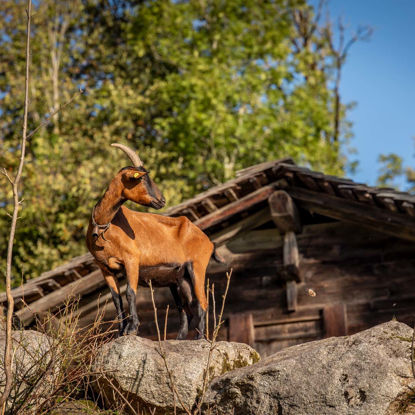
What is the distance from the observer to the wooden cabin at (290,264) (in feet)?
30.8

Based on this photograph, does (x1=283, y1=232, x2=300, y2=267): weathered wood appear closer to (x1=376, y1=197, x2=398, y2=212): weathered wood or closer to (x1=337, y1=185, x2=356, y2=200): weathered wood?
(x1=337, y1=185, x2=356, y2=200): weathered wood

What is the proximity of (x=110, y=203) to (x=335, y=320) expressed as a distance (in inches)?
135

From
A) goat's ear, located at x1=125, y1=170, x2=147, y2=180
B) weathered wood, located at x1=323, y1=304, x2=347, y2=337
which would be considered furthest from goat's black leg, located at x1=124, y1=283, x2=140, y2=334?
weathered wood, located at x1=323, y1=304, x2=347, y2=337

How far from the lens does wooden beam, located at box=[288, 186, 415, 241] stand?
9227mm

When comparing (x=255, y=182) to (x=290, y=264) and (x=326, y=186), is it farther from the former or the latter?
(x=290, y=264)

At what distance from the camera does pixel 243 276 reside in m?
10.2

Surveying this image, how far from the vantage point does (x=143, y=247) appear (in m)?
7.74

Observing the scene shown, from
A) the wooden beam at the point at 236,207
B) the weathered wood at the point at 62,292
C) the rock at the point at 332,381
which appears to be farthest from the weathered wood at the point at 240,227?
the rock at the point at 332,381

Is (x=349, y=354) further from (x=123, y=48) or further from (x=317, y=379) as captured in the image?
(x=123, y=48)

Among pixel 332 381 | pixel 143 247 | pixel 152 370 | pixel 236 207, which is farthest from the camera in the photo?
pixel 236 207

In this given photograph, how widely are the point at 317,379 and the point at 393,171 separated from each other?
2147 cm

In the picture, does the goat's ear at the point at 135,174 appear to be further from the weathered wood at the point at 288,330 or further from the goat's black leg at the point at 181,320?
the weathered wood at the point at 288,330

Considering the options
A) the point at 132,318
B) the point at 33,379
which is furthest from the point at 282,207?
the point at 33,379

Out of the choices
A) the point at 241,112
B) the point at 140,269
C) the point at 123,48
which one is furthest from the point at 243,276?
the point at 123,48
